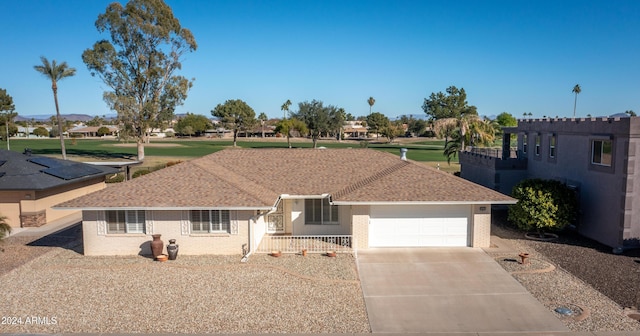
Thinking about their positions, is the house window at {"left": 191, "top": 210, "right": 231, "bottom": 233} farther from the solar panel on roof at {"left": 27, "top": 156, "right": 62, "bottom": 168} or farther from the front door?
the solar panel on roof at {"left": 27, "top": 156, "right": 62, "bottom": 168}

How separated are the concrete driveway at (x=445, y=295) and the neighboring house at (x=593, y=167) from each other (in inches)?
256

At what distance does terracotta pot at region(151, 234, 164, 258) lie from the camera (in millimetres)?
18328

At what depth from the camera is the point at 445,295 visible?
48.5 ft

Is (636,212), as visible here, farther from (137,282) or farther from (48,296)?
(48,296)

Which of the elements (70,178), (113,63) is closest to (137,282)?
(70,178)

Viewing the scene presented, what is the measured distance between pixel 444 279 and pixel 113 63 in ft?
182

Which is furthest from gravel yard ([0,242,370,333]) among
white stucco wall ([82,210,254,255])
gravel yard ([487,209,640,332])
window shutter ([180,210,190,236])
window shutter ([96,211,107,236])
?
gravel yard ([487,209,640,332])

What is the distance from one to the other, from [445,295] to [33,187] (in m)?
22.5

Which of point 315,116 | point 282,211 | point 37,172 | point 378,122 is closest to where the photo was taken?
point 282,211

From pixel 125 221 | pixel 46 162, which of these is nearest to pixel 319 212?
pixel 125 221

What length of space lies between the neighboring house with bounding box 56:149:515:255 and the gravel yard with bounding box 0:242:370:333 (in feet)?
3.68

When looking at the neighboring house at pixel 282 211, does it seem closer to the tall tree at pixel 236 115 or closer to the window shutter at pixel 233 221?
the window shutter at pixel 233 221

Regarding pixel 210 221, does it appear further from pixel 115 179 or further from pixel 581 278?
pixel 115 179

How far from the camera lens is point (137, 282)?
15.9 m
